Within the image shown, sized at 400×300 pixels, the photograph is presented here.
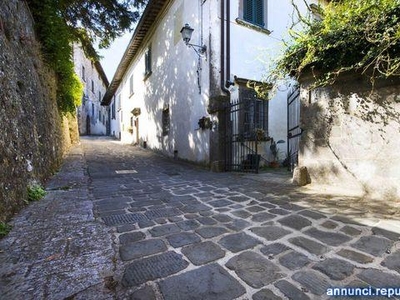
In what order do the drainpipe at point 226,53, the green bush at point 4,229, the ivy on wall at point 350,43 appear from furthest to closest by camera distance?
the drainpipe at point 226,53 < the ivy on wall at point 350,43 < the green bush at point 4,229

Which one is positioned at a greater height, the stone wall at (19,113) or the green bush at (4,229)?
the stone wall at (19,113)

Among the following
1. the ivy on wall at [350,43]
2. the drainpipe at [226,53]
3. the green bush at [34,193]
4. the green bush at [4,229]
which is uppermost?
the drainpipe at [226,53]

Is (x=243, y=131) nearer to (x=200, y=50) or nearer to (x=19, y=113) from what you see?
(x=200, y=50)

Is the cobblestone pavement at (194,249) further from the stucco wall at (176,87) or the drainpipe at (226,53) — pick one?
the stucco wall at (176,87)

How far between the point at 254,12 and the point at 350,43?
4679mm

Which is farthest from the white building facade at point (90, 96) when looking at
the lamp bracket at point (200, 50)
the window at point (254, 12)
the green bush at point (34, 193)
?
the green bush at point (34, 193)

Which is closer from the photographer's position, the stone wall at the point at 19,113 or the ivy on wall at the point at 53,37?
the stone wall at the point at 19,113

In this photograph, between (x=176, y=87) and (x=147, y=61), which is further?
(x=147, y=61)

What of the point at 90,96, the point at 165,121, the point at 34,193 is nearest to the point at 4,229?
the point at 34,193

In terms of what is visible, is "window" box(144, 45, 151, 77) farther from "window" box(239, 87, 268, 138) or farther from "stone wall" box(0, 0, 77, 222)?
"stone wall" box(0, 0, 77, 222)

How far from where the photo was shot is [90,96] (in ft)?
75.8

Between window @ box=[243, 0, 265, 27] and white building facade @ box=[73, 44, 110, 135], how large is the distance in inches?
595

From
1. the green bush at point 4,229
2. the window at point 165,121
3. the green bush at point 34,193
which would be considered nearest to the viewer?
the green bush at point 4,229

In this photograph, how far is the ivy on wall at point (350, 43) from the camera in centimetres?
291
